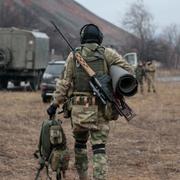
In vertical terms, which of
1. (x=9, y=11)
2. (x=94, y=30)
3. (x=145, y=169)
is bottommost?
(x=145, y=169)

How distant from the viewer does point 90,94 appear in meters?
7.09

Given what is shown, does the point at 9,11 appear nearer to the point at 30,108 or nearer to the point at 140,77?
the point at 140,77

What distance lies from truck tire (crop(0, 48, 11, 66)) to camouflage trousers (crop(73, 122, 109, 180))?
23.0 m

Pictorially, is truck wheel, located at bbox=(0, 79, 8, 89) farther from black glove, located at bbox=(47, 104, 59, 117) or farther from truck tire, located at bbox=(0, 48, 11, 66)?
black glove, located at bbox=(47, 104, 59, 117)

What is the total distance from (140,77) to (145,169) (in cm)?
2111

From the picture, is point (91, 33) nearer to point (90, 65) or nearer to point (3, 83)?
point (90, 65)

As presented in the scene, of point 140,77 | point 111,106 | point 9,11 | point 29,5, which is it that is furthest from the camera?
point 29,5

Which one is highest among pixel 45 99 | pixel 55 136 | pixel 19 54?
pixel 19 54

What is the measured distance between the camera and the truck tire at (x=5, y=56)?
98.8ft

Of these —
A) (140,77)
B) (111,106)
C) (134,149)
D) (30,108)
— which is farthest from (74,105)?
(140,77)

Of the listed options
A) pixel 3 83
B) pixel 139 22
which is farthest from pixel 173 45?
pixel 3 83

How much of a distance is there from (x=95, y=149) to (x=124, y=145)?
176 inches

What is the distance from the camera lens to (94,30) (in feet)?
23.6

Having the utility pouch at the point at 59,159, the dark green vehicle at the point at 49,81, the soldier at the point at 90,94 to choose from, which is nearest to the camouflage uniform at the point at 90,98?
the soldier at the point at 90,94
